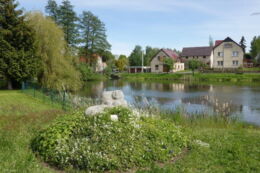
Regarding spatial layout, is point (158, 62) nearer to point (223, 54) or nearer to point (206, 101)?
point (223, 54)

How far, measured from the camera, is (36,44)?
20.0m

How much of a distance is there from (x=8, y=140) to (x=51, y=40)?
716 inches

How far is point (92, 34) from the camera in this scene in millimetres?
51062

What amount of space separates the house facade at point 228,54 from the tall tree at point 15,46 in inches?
1946

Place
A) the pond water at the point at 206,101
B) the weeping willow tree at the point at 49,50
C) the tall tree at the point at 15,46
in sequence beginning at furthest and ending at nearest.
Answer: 1. the weeping willow tree at the point at 49,50
2. the tall tree at the point at 15,46
3. the pond water at the point at 206,101

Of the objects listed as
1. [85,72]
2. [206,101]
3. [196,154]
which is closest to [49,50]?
[206,101]

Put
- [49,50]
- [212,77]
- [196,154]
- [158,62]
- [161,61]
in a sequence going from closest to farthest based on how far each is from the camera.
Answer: [196,154]
[49,50]
[212,77]
[161,61]
[158,62]

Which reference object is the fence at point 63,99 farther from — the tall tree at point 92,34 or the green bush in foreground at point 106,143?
the tall tree at point 92,34

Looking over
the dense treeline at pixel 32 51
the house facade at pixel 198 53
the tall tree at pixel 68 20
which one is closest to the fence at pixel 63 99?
the dense treeline at pixel 32 51

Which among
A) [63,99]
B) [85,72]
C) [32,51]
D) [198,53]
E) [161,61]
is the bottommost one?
[63,99]

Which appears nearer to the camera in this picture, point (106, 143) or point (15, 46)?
point (106, 143)

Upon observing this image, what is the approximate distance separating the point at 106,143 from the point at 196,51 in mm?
62429

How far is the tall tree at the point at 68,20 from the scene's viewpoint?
137ft

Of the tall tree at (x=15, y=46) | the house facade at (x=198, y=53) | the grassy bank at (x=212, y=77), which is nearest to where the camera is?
the tall tree at (x=15, y=46)
